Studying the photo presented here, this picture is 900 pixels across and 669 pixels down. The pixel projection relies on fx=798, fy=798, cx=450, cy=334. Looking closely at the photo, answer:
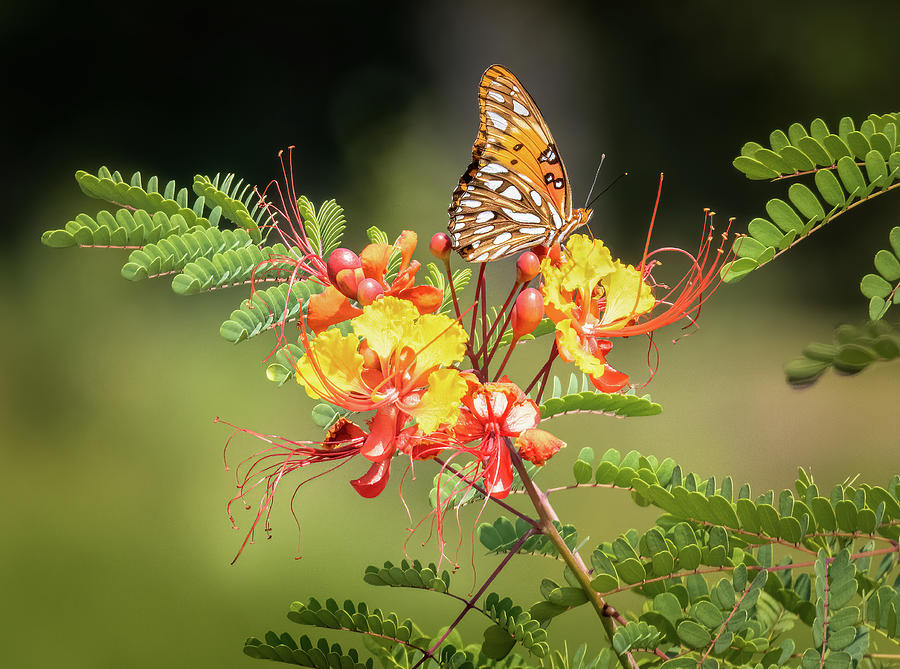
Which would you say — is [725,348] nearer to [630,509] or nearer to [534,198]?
[630,509]

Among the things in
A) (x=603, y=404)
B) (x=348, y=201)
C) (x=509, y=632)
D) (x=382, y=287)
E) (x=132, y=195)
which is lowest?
(x=509, y=632)

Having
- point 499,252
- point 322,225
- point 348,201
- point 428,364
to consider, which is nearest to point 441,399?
point 428,364

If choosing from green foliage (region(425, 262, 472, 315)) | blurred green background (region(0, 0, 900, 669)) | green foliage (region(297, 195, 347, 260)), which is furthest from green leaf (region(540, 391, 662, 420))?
blurred green background (region(0, 0, 900, 669))

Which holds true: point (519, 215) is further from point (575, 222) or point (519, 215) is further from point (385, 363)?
point (385, 363)

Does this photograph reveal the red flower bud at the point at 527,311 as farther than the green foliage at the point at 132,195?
No

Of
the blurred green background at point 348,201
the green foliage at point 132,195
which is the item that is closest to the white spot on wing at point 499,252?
the green foliage at point 132,195

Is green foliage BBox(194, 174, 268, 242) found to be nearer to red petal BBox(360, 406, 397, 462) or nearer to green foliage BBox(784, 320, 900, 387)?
red petal BBox(360, 406, 397, 462)

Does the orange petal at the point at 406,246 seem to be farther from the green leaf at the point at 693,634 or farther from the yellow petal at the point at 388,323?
the green leaf at the point at 693,634
